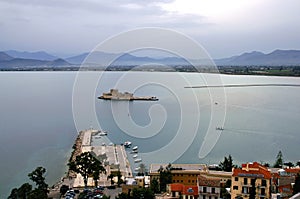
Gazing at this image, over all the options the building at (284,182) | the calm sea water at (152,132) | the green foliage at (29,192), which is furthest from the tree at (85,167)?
the building at (284,182)

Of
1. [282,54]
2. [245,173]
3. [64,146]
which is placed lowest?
[64,146]

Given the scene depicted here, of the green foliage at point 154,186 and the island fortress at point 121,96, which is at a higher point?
the island fortress at point 121,96

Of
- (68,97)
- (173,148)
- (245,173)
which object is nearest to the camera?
(245,173)

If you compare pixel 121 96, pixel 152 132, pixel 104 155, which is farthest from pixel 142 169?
pixel 121 96

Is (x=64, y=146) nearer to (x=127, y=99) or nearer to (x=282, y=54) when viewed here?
(x=127, y=99)

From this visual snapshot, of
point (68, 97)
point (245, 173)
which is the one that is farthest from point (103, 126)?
point (68, 97)

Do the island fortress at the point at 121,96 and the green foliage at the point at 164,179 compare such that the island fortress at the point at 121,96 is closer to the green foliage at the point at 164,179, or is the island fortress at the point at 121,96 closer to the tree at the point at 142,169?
the tree at the point at 142,169

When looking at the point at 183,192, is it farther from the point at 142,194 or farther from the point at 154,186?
the point at 154,186

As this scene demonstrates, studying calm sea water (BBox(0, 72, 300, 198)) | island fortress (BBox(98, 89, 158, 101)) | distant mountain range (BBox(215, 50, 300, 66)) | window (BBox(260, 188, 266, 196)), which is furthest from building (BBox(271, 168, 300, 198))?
distant mountain range (BBox(215, 50, 300, 66))
